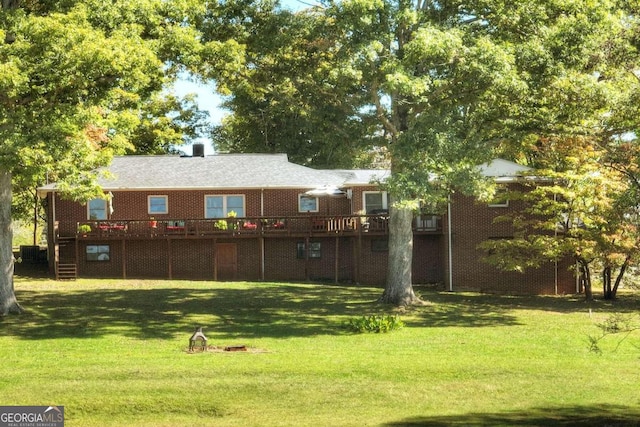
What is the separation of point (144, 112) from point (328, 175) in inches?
530

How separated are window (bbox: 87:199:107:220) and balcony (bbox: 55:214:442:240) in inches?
40.7

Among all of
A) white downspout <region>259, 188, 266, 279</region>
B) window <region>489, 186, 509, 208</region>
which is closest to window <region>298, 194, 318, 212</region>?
white downspout <region>259, 188, 266, 279</region>

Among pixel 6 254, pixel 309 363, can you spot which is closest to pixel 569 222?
pixel 309 363

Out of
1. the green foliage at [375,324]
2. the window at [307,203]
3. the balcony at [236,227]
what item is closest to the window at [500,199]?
the balcony at [236,227]

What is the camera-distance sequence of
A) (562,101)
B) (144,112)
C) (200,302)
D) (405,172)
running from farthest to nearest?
(144,112) < (200,302) < (405,172) < (562,101)

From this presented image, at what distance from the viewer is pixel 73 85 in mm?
26891

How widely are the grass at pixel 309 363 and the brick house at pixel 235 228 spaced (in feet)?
27.4

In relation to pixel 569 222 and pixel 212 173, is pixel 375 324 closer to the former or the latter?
pixel 569 222

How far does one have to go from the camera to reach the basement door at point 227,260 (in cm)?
4634

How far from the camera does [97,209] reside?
1827 inches

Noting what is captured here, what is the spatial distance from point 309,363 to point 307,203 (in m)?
25.1

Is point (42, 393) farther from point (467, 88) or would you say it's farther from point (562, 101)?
point (467, 88)

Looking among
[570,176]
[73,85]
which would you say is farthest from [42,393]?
[570,176]

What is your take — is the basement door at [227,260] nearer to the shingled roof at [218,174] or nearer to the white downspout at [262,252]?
the white downspout at [262,252]
